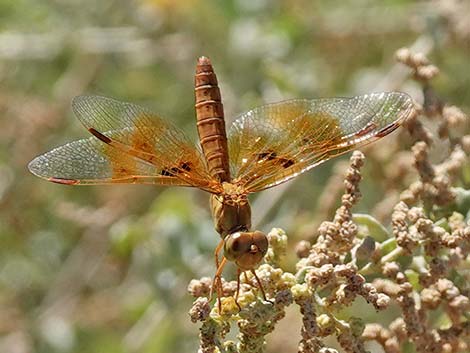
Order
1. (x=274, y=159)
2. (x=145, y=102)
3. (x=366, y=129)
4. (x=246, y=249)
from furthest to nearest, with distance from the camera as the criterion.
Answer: (x=145, y=102)
(x=274, y=159)
(x=366, y=129)
(x=246, y=249)

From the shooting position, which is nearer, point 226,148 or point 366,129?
point 366,129

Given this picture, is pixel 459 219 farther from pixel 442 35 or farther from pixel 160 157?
pixel 442 35

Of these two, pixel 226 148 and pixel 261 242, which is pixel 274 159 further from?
pixel 261 242

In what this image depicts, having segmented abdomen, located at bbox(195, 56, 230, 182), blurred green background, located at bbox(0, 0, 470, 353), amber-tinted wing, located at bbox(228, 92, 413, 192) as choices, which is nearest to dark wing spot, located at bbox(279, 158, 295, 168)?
amber-tinted wing, located at bbox(228, 92, 413, 192)

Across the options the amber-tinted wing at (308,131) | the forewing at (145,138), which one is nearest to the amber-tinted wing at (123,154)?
the forewing at (145,138)

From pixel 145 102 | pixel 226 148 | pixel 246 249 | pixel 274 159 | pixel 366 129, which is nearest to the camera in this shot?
pixel 246 249

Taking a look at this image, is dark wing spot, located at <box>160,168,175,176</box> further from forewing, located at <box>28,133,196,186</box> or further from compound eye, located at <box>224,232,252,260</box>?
compound eye, located at <box>224,232,252,260</box>

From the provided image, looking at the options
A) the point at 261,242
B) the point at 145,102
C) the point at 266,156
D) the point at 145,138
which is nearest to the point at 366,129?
the point at 266,156

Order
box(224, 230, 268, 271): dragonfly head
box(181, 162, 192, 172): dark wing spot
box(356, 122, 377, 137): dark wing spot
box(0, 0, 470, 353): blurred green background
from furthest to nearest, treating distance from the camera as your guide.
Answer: box(0, 0, 470, 353): blurred green background, box(181, 162, 192, 172): dark wing spot, box(356, 122, 377, 137): dark wing spot, box(224, 230, 268, 271): dragonfly head

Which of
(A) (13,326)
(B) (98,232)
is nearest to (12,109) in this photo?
(B) (98,232)
